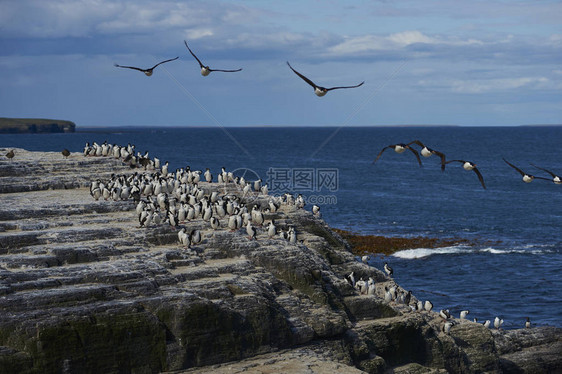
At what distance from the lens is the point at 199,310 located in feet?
85.6

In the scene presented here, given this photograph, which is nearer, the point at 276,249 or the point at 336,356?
the point at 336,356

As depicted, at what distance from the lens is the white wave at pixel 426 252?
58.4 meters

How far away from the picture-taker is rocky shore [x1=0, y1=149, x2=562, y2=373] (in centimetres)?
2420

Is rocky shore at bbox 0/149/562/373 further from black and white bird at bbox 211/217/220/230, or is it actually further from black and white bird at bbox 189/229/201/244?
black and white bird at bbox 211/217/220/230

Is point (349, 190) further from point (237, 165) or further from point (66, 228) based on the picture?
point (66, 228)

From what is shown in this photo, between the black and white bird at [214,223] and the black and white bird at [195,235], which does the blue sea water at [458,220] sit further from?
the black and white bird at [195,235]

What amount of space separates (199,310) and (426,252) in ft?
121

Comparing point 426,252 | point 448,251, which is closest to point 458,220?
point 448,251

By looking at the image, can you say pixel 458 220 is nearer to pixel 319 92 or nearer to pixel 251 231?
pixel 251 231

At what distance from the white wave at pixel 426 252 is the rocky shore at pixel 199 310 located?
64.8ft

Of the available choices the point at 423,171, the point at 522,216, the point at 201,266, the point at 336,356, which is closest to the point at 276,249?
the point at 201,266

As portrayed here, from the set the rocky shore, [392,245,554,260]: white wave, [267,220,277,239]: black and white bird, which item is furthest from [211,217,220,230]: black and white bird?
[392,245,554,260]: white wave

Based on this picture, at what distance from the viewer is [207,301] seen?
26.3m

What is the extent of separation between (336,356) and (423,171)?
348ft
